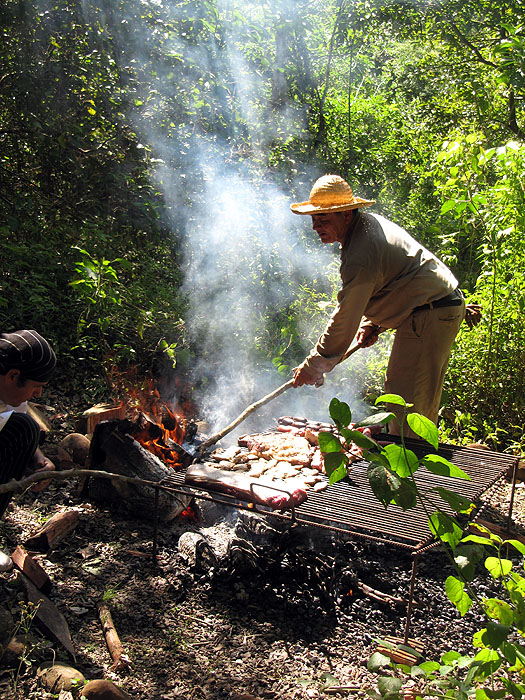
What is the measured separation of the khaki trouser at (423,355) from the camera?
175 inches

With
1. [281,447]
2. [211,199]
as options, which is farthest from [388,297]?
[211,199]

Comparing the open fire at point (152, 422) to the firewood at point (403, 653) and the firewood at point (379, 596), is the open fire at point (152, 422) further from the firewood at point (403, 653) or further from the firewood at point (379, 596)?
the firewood at point (403, 653)

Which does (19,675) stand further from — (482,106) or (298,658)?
(482,106)

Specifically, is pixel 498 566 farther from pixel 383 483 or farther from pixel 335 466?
pixel 335 466

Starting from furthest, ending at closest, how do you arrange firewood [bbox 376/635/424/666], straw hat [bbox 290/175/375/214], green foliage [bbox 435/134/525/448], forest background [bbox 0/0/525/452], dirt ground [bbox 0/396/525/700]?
forest background [bbox 0/0/525/452] → green foliage [bbox 435/134/525/448] → straw hat [bbox 290/175/375/214] → dirt ground [bbox 0/396/525/700] → firewood [bbox 376/635/424/666]

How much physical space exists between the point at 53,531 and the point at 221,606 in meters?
1.22

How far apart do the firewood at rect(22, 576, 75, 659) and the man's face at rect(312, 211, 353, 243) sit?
2.94 metres

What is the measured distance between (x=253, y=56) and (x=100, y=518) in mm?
6123

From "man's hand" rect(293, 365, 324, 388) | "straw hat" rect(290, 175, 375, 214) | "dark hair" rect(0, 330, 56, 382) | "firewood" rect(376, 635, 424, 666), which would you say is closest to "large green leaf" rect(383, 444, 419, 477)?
"firewood" rect(376, 635, 424, 666)

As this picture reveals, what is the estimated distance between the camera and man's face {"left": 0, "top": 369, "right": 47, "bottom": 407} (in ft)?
10.4

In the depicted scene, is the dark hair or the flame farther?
the flame

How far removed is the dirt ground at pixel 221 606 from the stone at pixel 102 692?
0.20m

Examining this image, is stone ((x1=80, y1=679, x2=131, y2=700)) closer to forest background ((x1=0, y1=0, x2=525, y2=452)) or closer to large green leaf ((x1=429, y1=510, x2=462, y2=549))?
large green leaf ((x1=429, y1=510, x2=462, y2=549))

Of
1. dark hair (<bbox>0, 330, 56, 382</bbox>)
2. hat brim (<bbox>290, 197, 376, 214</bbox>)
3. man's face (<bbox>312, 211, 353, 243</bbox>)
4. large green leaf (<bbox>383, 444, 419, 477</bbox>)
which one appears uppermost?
hat brim (<bbox>290, 197, 376, 214</bbox>)
